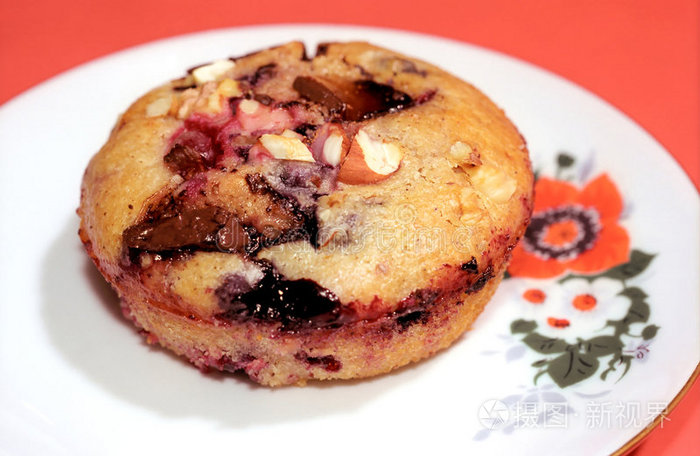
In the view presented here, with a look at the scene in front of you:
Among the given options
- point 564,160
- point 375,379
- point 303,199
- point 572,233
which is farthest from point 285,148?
point 564,160

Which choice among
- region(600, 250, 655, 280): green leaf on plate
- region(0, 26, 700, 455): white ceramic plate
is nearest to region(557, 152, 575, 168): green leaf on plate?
→ region(0, 26, 700, 455): white ceramic plate

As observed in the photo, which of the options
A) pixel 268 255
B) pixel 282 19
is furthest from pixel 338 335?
pixel 282 19

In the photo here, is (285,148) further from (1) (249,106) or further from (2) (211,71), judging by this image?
(2) (211,71)

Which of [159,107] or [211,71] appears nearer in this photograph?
[159,107]

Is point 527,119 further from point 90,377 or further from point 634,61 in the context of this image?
point 90,377

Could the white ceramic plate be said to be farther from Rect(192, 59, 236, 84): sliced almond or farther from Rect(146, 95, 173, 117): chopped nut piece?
Rect(192, 59, 236, 84): sliced almond

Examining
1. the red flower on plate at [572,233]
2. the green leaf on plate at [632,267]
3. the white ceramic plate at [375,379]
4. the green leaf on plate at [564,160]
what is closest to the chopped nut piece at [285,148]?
the white ceramic plate at [375,379]

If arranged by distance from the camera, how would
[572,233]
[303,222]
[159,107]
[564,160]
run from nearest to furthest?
[303,222] < [159,107] < [572,233] < [564,160]
